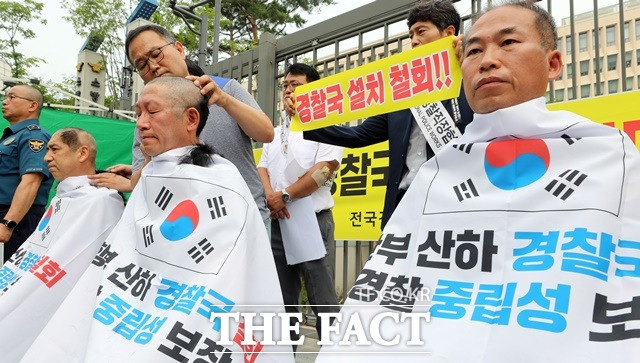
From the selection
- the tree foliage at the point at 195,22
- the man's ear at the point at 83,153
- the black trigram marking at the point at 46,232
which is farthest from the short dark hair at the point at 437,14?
the tree foliage at the point at 195,22

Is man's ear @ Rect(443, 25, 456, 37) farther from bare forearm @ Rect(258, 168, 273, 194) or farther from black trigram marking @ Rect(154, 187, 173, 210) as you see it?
bare forearm @ Rect(258, 168, 273, 194)

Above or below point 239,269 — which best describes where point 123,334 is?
below

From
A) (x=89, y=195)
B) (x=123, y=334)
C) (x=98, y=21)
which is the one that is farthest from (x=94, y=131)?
(x=98, y=21)

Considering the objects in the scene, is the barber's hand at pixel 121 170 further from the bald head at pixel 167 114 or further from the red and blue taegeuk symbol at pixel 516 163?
the red and blue taegeuk symbol at pixel 516 163

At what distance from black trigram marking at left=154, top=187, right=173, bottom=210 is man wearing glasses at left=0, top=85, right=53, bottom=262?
1.76 metres

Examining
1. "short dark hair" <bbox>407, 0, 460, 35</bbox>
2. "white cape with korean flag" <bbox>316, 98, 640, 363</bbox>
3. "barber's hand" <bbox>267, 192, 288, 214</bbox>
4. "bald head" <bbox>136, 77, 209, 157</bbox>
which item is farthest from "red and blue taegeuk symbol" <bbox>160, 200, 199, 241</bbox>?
"short dark hair" <bbox>407, 0, 460, 35</bbox>

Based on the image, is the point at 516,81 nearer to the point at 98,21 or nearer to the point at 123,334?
the point at 123,334

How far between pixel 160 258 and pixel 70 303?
0.46 meters

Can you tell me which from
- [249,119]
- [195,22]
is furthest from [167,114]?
[195,22]

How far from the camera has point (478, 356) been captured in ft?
3.42

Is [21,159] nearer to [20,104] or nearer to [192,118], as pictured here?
[20,104]

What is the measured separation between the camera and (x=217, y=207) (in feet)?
5.93

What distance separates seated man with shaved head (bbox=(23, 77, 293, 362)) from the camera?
161 centimetres

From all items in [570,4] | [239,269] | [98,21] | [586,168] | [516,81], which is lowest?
[239,269]
